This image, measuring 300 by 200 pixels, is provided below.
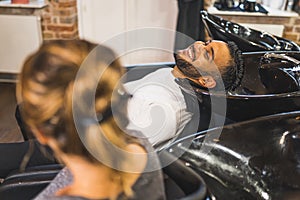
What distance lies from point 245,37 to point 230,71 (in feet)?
1.86

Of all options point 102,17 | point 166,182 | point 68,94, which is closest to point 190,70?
point 166,182

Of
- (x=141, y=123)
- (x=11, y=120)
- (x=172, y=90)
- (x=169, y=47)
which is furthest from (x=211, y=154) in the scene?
(x=169, y=47)

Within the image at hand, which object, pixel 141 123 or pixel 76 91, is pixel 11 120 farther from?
pixel 76 91

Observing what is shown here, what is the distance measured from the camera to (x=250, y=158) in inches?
37.9

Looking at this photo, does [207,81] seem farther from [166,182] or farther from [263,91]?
[166,182]

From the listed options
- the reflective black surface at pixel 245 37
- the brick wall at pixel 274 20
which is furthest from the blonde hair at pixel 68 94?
the brick wall at pixel 274 20

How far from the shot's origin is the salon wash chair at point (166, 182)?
74 centimetres

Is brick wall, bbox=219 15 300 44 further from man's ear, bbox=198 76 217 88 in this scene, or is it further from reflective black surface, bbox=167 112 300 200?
reflective black surface, bbox=167 112 300 200

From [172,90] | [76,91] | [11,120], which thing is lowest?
[11,120]

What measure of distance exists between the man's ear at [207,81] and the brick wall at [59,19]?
5.19 feet

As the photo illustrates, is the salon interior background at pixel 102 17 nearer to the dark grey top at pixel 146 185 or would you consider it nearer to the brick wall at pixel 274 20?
the brick wall at pixel 274 20

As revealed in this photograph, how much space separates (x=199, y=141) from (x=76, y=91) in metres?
0.46

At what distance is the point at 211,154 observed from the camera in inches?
38.5

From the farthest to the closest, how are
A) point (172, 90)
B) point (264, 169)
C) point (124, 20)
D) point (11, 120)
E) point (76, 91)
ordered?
point (124, 20)
point (11, 120)
point (172, 90)
point (264, 169)
point (76, 91)
